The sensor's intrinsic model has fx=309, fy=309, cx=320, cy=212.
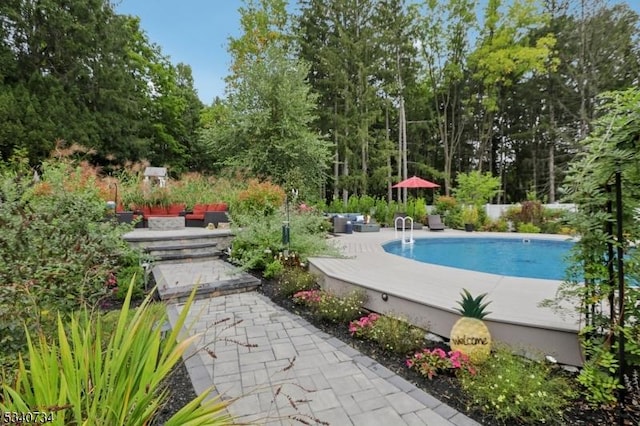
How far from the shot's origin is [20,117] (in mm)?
14094

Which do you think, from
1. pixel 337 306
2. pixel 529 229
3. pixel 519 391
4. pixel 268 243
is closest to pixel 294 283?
pixel 337 306

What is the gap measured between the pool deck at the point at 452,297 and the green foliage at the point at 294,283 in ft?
0.68

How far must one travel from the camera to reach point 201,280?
5266mm

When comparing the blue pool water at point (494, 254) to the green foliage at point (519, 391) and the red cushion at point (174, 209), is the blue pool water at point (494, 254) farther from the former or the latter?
the red cushion at point (174, 209)

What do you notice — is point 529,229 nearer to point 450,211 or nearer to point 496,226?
point 496,226

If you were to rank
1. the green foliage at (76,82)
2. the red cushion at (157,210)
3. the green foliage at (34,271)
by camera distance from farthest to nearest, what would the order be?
the green foliage at (76,82) < the red cushion at (157,210) < the green foliage at (34,271)

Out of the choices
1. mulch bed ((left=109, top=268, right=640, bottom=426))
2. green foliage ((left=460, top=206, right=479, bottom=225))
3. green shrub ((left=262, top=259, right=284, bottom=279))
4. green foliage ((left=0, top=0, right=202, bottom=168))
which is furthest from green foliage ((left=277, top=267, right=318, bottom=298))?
green foliage ((left=0, top=0, right=202, bottom=168))

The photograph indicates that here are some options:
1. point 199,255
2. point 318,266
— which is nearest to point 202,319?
point 318,266

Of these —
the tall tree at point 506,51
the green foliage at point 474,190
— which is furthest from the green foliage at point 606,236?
the tall tree at point 506,51

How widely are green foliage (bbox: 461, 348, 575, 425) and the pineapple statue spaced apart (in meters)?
0.12

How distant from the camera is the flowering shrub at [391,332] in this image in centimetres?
295

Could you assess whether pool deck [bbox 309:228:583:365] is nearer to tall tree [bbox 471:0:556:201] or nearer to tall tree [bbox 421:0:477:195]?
tall tree [bbox 421:0:477:195]

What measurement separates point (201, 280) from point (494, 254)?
768 cm

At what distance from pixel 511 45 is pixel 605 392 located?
21.2 m
